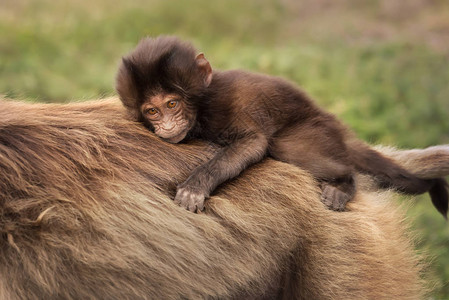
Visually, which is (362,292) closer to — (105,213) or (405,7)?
(105,213)

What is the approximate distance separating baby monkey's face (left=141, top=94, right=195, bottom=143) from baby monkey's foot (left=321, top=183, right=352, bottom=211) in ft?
3.11

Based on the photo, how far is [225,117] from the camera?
12.8 ft

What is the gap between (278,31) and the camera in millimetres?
12430

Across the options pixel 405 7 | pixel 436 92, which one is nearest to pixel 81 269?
pixel 436 92

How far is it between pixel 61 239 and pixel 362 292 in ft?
6.07

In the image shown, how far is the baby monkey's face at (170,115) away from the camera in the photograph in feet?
12.6

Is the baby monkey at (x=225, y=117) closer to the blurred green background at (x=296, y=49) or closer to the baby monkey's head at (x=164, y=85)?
the baby monkey's head at (x=164, y=85)

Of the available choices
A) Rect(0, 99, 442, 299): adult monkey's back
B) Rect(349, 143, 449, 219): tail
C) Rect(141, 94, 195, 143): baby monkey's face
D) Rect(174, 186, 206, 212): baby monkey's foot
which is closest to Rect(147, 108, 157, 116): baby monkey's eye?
Rect(141, 94, 195, 143): baby monkey's face

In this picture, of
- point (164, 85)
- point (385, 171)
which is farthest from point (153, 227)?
point (385, 171)

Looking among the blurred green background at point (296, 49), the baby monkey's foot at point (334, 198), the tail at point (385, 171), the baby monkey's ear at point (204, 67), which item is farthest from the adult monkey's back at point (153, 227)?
the blurred green background at point (296, 49)

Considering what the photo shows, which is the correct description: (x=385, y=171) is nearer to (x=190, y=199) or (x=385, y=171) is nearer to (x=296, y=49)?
(x=190, y=199)

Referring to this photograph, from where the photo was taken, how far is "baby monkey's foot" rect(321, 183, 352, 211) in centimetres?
396

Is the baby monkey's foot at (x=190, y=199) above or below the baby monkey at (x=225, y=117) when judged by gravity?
below

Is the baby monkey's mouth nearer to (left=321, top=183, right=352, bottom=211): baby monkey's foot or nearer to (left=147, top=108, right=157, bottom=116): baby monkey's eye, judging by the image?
(left=147, top=108, right=157, bottom=116): baby monkey's eye
